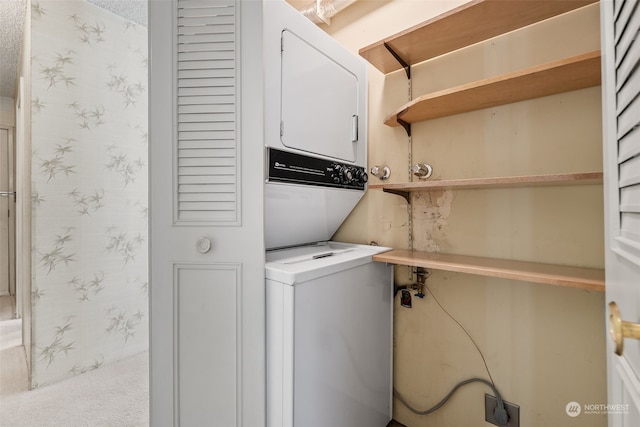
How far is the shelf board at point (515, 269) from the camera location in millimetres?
971

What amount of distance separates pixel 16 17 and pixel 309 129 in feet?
8.84

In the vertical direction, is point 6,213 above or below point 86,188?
below

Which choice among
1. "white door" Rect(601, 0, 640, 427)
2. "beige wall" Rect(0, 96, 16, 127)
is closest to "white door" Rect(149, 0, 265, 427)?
"white door" Rect(601, 0, 640, 427)

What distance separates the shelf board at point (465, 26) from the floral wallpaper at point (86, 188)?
1.96 meters

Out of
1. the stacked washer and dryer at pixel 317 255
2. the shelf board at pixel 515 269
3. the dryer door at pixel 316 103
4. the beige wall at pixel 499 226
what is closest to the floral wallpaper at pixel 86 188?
the stacked washer and dryer at pixel 317 255

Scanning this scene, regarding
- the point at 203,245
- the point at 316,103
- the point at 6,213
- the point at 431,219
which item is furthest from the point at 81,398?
the point at 6,213

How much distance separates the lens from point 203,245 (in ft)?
3.69

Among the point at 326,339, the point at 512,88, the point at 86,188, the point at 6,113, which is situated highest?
the point at 6,113

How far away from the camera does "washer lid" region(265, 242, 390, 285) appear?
41.7 inches

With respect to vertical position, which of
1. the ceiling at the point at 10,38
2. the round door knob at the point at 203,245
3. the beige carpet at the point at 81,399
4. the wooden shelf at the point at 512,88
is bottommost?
the beige carpet at the point at 81,399

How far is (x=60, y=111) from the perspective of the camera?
6.62 feet

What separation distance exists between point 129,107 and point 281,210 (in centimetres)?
187

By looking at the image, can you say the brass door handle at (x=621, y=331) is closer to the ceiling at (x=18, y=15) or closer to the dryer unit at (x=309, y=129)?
the dryer unit at (x=309, y=129)

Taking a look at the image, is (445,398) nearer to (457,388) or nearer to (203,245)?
(457,388)
